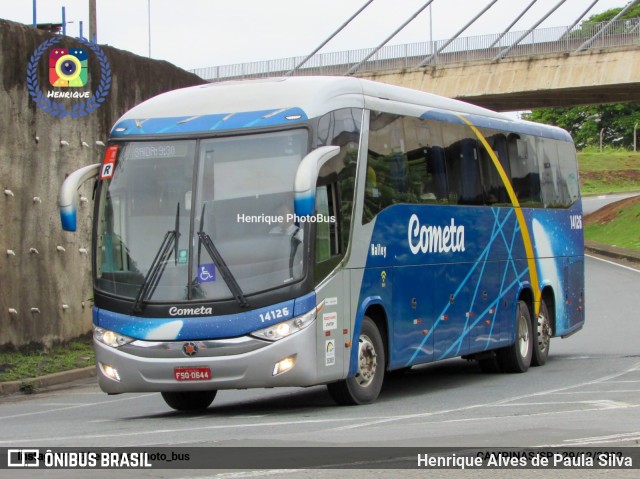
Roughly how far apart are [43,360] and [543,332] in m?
8.13

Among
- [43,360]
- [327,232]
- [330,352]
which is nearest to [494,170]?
[327,232]

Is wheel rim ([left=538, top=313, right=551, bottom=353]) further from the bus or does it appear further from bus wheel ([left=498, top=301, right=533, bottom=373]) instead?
the bus

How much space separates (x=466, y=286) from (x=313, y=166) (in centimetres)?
500

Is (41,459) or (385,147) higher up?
(385,147)

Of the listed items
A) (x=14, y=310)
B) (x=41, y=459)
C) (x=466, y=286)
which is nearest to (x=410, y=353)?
(x=466, y=286)

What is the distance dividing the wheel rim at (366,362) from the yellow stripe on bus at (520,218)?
4.40 meters

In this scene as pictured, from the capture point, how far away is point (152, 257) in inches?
504

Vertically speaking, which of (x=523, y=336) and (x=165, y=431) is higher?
(x=165, y=431)

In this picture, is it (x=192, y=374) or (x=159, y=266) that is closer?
(x=192, y=374)

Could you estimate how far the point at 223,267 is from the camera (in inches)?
493

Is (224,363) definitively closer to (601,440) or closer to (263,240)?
(263,240)

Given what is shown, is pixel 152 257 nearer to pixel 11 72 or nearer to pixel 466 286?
pixel 466 286

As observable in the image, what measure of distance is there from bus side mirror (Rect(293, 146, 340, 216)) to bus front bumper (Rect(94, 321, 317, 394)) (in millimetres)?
1365

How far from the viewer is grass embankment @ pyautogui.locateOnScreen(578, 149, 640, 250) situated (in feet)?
169
